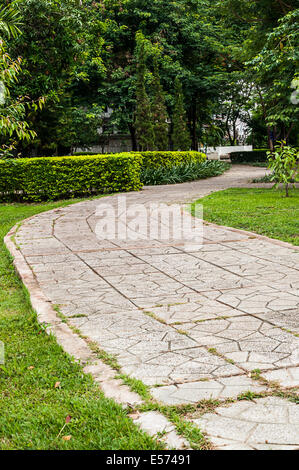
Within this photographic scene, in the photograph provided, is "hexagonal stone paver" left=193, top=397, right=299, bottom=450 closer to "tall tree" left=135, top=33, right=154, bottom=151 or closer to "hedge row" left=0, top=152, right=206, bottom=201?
"hedge row" left=0, top=152, right=206, bottom=201

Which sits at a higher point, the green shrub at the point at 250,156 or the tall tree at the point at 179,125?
the tall tree at the point at 179,125

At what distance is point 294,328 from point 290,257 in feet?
9.20

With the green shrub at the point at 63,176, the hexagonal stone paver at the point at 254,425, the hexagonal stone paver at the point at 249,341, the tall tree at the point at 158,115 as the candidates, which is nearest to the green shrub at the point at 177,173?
the tall tree at the point at 158,115

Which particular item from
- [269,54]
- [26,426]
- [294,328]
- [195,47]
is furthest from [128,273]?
[195,47]

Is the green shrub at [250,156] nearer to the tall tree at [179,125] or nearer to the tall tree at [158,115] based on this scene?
the tall tree at [179,125]

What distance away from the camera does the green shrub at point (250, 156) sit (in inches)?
1476

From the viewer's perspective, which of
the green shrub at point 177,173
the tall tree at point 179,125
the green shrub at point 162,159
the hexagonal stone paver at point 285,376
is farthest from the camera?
the tall tree at point 179,125

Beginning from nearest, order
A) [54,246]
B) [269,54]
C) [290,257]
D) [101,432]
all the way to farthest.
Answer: [101,432]
[290,257]
[54,246]
[269,54]

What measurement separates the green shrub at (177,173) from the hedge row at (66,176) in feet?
9.23

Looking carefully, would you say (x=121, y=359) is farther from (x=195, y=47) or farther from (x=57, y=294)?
(x=195, y=47)

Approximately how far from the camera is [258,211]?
1113 centimetres

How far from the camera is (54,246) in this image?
838 centimetres

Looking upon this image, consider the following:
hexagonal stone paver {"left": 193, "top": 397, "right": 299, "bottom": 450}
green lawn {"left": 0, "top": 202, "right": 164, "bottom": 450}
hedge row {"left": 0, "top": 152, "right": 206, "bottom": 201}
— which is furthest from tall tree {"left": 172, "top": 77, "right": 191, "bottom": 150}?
hexagonal stone paver {"left": 193, "top": 397, "right": 299, "bottom": 450}

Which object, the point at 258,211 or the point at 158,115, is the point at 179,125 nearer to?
the point at 158,115
